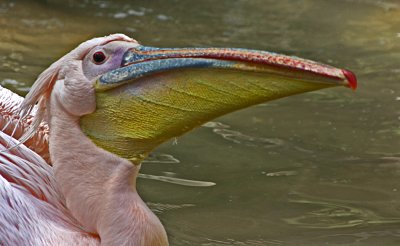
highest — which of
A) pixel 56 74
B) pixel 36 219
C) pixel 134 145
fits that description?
pixel 56 74

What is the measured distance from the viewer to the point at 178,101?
112 inches

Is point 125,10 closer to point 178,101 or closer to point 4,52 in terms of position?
point 4,52

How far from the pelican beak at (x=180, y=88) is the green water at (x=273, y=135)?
1.78ft

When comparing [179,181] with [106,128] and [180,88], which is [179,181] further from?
[180,88]

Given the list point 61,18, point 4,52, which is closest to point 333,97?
point 4,52

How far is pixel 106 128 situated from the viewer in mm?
2973

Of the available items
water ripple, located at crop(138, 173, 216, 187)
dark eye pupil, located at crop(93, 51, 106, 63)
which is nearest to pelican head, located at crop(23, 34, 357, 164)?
dark eye pupil, located at crop(93, 51, 106, 63)

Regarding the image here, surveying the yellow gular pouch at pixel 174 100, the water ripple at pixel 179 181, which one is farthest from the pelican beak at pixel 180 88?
the water ripple at pixel 179 181

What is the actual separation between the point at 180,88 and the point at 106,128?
1.00ft

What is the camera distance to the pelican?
2.83m

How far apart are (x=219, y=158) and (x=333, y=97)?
1.44 m

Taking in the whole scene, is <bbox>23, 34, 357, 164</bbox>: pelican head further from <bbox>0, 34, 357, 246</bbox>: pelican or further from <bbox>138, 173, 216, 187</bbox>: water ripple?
<bbox>138, 173, 216, 187</bbox>: water ripple

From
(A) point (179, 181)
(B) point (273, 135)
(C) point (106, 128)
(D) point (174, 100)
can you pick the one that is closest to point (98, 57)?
(C) point (106, 128)

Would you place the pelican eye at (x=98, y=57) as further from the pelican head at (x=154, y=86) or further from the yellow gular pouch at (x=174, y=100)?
the yellow gular pouch at (x=174, y=100)
